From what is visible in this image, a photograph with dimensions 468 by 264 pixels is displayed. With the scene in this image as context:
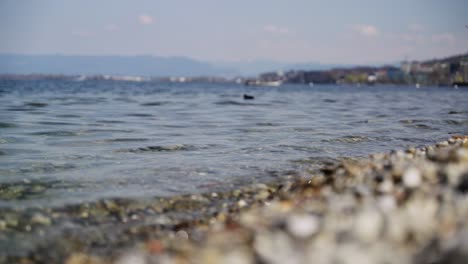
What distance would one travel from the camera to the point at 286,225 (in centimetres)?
313

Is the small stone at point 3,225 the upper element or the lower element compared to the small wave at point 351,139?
upper

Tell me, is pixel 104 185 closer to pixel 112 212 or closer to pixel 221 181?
pixel 112 212

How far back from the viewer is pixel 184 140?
13.4 m

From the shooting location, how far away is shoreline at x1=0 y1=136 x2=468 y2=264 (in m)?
2.90

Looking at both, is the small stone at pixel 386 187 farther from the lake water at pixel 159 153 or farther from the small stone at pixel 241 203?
the lake water at pixel 159 153

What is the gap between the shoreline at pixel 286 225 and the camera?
114 inches

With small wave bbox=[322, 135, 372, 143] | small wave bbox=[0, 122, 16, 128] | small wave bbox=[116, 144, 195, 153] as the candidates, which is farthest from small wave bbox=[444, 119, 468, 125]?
small wave bbox=[0, 122, 16, 128]

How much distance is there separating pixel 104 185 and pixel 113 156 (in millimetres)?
2987

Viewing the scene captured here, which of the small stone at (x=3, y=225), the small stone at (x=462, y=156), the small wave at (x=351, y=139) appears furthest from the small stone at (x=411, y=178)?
the small wave at (x=351, y=139)

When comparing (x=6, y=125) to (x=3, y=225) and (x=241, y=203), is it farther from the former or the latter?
(x=241, y=203)

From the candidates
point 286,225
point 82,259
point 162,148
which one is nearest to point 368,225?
point 286,225

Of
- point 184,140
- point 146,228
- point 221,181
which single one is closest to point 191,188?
point 221,181

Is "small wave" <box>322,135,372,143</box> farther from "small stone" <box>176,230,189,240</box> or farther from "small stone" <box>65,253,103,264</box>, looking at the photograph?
"small stone" <box>65,253,103,264</box>

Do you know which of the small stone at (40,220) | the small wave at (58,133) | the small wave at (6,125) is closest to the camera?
the small stone at (40,220)
